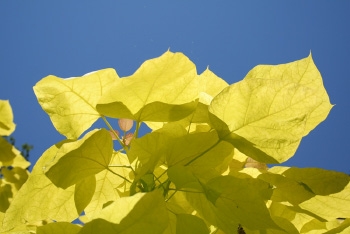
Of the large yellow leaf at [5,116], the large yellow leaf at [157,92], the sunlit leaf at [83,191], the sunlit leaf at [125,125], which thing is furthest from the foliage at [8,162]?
the large yellow leaf at [157,92]

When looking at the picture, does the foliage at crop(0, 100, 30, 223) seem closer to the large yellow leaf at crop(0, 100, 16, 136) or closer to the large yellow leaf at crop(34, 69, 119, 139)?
the large yellow leaf at crop(0, 100, 16, 136)

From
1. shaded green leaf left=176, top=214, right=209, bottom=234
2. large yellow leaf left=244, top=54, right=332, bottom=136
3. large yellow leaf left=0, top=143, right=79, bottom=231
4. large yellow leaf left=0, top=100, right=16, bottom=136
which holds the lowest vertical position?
shaded green leaf left=176, top=214, right=209, bottom=234

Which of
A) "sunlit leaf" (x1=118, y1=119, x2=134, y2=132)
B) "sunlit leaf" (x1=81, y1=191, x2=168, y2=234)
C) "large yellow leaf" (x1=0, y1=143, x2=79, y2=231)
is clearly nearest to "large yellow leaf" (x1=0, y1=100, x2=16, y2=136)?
"sunlit leaf" (x1=118, y1=119, x2=134, y2=132)

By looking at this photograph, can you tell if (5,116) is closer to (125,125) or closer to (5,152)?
(5,152)

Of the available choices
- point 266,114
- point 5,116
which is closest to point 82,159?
point 266,114

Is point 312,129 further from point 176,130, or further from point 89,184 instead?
point 89,184

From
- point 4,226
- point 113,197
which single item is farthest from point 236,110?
point 4,226
